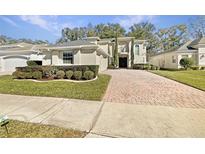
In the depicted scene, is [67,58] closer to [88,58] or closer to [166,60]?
[88,58]

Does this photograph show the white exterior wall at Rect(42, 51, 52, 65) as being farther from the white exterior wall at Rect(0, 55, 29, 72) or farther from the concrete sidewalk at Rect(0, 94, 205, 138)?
the concrete sidewalk at Rect(0, 94, 205, 138)

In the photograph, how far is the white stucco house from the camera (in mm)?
16266

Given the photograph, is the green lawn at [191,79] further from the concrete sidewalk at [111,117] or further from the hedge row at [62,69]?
the hedge row at [62,69]

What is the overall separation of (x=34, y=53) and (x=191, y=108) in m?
20.6

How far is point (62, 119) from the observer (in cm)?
461

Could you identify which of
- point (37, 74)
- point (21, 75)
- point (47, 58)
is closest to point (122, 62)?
point (47, 58)

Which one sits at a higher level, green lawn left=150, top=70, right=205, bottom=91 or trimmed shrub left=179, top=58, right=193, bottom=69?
trimmed shrub left=179, top=58, right=193, bottom=69

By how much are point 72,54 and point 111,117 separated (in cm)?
1301

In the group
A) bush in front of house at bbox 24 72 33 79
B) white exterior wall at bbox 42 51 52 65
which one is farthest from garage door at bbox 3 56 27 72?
bush in front of house at bbox 24 72 33 79

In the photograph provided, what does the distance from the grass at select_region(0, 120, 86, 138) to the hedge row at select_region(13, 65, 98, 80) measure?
8.07 meters

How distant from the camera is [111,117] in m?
4.72

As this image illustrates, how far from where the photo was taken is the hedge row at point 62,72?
12305 millimetres

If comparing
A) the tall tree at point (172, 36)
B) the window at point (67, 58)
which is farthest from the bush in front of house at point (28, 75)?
the tall tree at point (172, 36)
